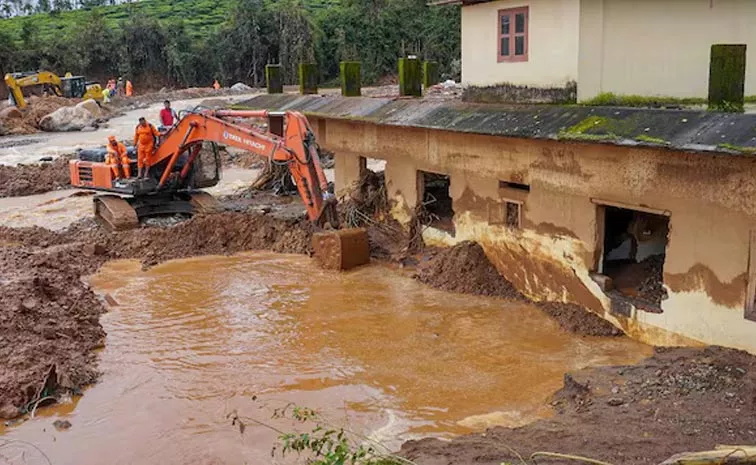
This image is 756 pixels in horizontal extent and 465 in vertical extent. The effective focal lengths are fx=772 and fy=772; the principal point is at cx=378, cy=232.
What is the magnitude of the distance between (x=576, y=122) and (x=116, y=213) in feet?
33.2

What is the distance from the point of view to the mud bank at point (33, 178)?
76.6ft

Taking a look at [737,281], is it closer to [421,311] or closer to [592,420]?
[592,420]

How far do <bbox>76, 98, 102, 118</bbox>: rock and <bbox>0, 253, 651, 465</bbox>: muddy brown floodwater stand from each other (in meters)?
28.5

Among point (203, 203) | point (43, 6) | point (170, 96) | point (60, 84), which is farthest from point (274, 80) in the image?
point (43, 6)

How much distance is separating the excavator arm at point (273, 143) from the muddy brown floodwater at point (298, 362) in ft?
4.59

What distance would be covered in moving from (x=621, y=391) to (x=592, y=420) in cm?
104

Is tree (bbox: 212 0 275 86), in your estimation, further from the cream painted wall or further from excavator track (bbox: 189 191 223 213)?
the cream painted wall

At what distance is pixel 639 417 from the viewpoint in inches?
292

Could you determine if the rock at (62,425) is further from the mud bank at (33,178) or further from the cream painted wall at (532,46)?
the mud bank at (33,178)

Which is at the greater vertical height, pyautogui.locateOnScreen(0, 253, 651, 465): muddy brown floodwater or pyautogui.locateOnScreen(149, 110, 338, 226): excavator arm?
pyautogui.locateOnScreen(149, 110, 338, 226): excavator arm

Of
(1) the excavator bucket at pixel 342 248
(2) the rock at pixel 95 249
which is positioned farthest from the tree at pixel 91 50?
(1) the excavator bucket at pixel 342 248

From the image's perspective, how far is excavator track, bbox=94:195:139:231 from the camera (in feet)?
53.6

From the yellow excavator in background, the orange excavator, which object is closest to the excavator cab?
the orange excavator

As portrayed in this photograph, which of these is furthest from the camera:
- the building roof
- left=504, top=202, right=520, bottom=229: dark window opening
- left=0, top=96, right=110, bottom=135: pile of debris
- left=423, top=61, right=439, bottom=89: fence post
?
left=0, top=96, right=110, bottom=135: pile of debris
